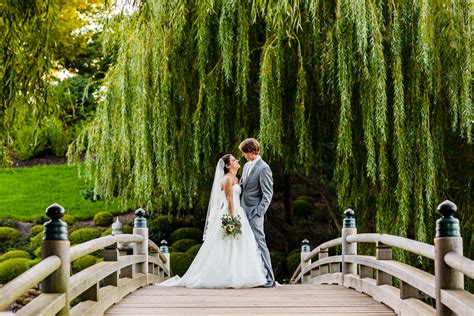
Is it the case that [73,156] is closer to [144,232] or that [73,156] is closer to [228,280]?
[144,232]

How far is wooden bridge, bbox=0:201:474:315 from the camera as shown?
4.25 m

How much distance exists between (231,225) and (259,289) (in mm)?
791

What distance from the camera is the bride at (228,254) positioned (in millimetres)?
8352

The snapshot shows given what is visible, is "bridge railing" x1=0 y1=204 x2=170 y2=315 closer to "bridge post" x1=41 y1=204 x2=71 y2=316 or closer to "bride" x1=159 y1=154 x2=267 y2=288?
"bridge post" x1=41 y1=204 x2=71 y2=316

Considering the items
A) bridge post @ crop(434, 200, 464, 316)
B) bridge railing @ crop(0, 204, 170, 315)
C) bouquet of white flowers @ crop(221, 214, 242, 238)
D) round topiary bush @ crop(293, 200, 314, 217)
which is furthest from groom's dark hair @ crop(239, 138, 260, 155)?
round topiary bush @ crop(293, 200, 314, 217)

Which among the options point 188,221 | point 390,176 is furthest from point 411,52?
point 188,221

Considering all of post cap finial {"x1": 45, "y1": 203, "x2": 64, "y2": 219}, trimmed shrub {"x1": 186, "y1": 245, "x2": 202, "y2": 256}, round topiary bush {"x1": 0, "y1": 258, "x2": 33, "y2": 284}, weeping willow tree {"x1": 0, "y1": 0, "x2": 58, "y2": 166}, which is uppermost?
weeping willow tree {"x1": 0, "y1": 0, "x2": 58, "y2": 166}

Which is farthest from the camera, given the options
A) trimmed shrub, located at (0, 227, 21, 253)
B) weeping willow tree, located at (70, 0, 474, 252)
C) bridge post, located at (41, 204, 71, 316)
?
trimmed shrub, located at (0, 227, 21, 253)

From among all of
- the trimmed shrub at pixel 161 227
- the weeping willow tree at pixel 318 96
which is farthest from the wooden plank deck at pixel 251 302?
the trimmed shrub at pixel 161 227

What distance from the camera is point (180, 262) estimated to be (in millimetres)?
14891

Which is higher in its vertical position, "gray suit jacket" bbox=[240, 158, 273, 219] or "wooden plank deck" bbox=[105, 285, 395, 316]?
"gray suit jacket" bbox=[240, 158, 273, 219]

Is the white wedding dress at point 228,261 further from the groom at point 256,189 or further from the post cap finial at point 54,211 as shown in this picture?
the post cap finial at point 54,211

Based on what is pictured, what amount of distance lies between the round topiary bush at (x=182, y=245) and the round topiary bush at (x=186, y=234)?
0.58 meters

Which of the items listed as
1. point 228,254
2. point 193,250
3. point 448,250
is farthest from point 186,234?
point 448,250
